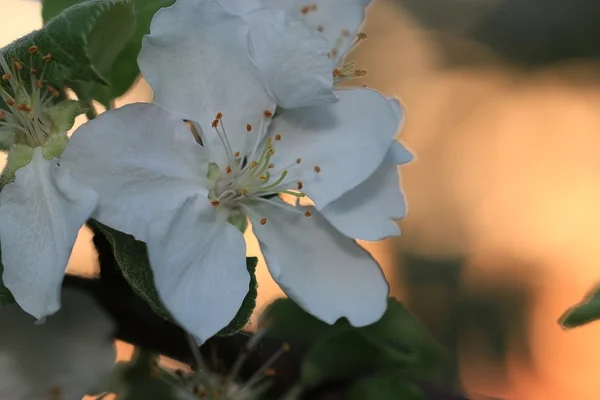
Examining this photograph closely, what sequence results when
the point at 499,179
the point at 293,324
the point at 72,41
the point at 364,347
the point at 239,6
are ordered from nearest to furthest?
the point at 72,41 → the point at 239,6 → the point at 364,347 → the point at 293,324 → the point at 499,179

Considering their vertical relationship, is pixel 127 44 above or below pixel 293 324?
above

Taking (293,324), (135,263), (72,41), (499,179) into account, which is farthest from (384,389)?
(499,179)

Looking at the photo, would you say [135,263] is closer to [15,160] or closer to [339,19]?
[15,160]

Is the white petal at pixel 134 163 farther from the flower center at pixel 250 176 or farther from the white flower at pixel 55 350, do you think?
the white flower at pixel 55 350

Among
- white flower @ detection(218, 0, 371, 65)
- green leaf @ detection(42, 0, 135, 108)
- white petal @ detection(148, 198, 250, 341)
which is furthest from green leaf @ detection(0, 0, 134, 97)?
white flower @ detection(218, 0, 371, 65)

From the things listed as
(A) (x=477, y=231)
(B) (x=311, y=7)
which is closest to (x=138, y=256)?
(B) (x=311, y=7)

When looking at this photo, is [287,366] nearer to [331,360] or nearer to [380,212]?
[331,360]
